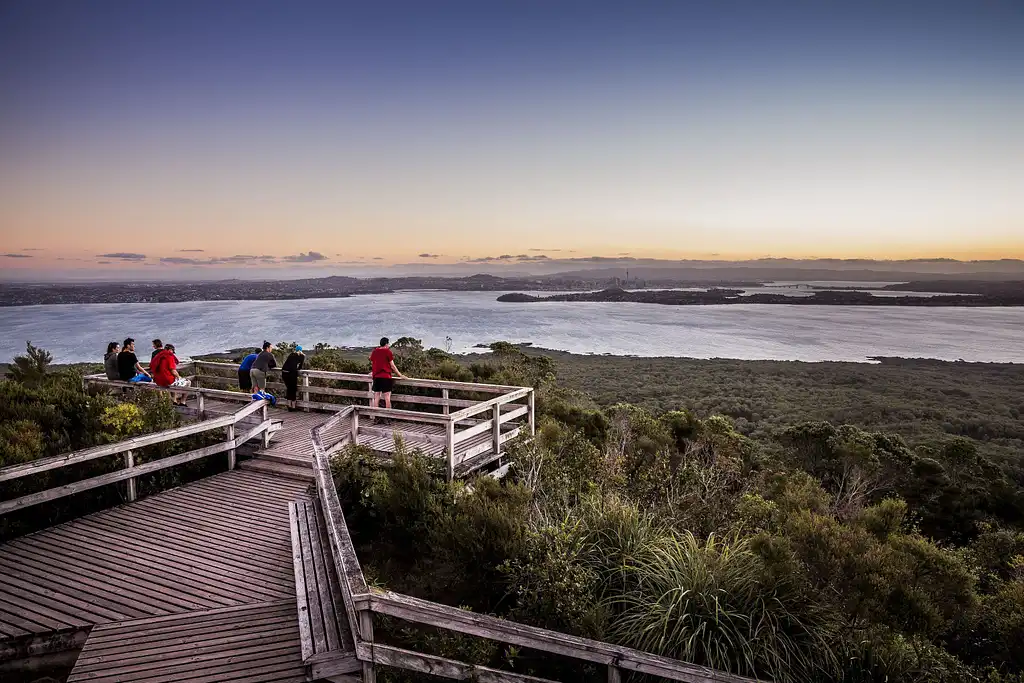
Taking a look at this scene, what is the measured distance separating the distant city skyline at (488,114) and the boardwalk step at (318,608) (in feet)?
64.7

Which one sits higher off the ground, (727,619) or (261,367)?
(261,367)

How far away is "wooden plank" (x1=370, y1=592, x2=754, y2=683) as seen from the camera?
3.38m

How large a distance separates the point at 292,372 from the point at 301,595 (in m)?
8.29

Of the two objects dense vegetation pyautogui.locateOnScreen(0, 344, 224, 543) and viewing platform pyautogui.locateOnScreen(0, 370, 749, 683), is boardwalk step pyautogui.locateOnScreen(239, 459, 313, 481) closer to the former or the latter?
viewing platform pyautogui.locateOnScreen(0, 370, 749, 683)

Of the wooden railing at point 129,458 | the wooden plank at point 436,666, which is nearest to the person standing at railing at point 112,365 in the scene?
the wooden railing at point 129,458

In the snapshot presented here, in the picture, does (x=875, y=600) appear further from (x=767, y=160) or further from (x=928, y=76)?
(x=767, y=160)

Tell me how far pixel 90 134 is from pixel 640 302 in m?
141

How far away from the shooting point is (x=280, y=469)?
820 cm

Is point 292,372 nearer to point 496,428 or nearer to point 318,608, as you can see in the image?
point 496,428

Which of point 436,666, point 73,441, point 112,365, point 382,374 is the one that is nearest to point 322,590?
point 436,666

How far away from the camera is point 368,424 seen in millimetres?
10836

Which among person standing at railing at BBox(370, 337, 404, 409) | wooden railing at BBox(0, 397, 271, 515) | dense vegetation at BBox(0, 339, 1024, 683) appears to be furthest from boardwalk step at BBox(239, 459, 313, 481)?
person standing at railing at BBox(370, 337, 404, 409)

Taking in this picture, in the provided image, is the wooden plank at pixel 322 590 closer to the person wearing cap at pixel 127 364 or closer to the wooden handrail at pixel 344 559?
the wooden handrail at pixel 344 559

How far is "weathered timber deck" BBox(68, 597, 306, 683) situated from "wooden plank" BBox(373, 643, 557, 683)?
2.76 ft
